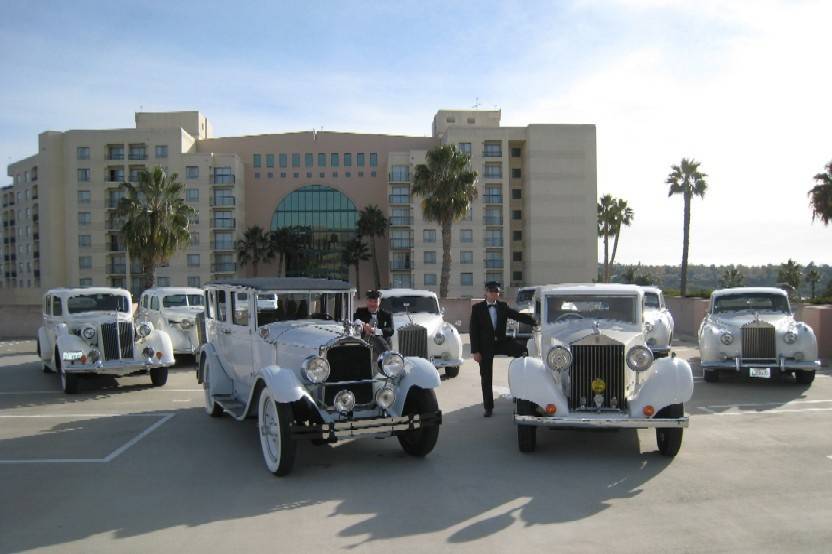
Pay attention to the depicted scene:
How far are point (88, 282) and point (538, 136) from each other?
43158mm

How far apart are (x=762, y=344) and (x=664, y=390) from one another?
6.48 meters

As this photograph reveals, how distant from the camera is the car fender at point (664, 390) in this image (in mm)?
7266

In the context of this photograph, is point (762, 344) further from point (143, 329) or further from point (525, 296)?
point (143, 329)

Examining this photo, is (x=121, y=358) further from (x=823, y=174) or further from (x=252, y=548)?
(x=823, y=174)

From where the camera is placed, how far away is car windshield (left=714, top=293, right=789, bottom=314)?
13703mm

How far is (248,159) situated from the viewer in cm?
6850

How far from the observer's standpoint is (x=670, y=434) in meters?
7.41

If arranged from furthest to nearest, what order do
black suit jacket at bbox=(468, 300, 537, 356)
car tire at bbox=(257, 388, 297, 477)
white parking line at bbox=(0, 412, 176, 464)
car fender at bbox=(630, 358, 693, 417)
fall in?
black suit jacket at bbox=(468, 300, 537, 356) → white parking line at bbox=(0, 412, 176, 464) → car fender at bbox=(630, 358, 693, 417) → car tire at bbox=(257, 388, 297, 477)

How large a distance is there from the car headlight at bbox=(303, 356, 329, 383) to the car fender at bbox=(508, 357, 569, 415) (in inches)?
82.3

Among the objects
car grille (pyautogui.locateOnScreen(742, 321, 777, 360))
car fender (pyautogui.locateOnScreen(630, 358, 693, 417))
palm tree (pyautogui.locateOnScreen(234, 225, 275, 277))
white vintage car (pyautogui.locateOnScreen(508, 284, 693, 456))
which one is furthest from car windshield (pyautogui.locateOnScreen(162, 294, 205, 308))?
palm tree (pyautogui.locateOnScreen(234, 225, 275, 277))

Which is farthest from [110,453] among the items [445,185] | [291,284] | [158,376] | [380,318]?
[445,185]

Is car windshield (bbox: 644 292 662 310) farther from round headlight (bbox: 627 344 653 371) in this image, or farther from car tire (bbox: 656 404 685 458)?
car tire (bbox: 656 404 685 458)

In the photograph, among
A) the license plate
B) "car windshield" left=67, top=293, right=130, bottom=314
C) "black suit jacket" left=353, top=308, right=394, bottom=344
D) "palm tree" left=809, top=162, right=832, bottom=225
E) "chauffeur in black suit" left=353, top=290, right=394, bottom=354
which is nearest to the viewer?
"chauffeur in black suit" left=353, top=290, right=394, bottom=354

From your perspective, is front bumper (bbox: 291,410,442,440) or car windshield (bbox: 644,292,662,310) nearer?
front bumper (bbox: 291,410,442,440)
